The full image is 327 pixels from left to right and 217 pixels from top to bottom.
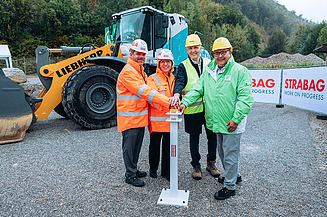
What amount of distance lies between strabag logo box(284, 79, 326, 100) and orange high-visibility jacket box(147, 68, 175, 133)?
5487 millimetres

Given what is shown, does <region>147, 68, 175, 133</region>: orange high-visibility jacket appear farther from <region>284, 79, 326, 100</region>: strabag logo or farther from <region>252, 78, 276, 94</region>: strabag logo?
<region>252, 78, 276, 94</region>: strabag logo

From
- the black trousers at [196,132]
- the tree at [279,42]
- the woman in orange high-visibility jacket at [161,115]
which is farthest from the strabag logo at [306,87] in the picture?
the tree at [279,42]

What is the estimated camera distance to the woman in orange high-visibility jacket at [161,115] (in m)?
3.10

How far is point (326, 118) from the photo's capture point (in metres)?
6.61

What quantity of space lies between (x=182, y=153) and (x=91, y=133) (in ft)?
7.48

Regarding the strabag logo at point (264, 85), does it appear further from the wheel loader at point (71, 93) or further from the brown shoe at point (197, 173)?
the brown shoe at point (197, 173)

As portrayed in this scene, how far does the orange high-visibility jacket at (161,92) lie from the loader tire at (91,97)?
2.50 meters

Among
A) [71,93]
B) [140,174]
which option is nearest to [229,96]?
[140,174]

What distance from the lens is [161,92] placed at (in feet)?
10.4

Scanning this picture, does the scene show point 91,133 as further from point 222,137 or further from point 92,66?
point 222,137

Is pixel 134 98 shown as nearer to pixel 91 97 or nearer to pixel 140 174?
pixel 140 174

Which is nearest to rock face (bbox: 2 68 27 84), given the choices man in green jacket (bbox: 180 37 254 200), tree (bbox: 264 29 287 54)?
man in green jacket (bbox: 180 37 254 200)

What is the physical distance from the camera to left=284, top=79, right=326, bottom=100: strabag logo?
6.65 metres

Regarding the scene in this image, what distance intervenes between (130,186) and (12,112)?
3.03 meters
